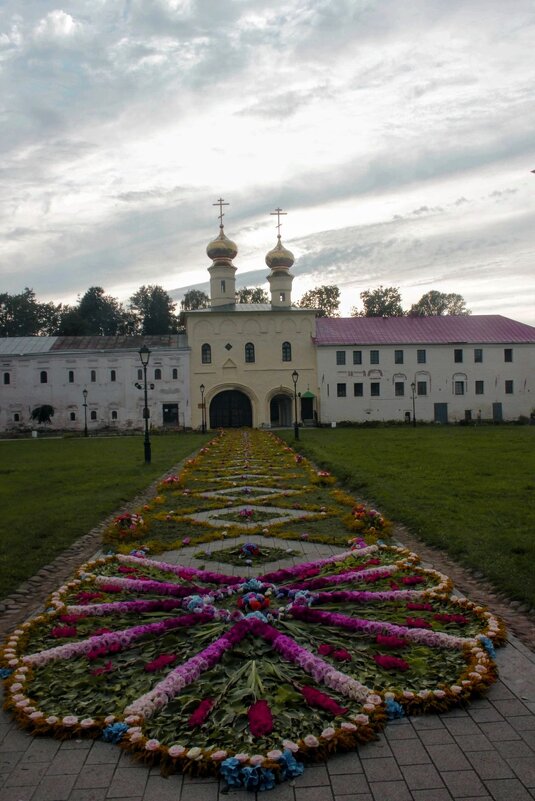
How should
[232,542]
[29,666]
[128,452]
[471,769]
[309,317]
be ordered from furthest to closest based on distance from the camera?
[309,317] → [128,452] → [232,542] → [29,666] → [471,769]

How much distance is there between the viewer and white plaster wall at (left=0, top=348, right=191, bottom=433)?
46094 mm

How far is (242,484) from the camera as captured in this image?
576 inches

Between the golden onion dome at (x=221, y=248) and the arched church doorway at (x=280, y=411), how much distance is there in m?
11.4

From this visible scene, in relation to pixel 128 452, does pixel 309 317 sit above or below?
above

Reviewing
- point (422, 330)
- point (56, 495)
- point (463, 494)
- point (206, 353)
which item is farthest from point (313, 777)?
point (422, 330)

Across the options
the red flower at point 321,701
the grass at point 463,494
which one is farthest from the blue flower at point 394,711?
the grass at point 463,494

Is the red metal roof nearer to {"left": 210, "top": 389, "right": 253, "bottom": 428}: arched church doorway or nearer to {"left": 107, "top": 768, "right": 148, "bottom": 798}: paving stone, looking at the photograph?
{"left": 210, "top": 389, "right": 253, "bottom": 428}: arched church doorway

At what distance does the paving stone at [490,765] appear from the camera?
11.8 feet

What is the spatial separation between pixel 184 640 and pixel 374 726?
1.97 metres

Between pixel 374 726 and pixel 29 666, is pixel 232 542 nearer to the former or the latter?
pixel 29 666

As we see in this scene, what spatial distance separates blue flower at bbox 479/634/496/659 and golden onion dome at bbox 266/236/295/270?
44.9 meters

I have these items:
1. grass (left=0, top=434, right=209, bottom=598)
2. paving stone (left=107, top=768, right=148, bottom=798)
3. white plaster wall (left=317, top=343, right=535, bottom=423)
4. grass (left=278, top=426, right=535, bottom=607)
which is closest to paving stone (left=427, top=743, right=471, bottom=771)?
paving stone (left=107, top=768, right=148, bottom=798)

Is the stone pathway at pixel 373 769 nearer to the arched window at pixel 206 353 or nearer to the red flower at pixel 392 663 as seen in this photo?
the red flower at pixel 392 663

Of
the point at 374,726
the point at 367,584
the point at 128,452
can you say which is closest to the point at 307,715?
the point at 374,726
